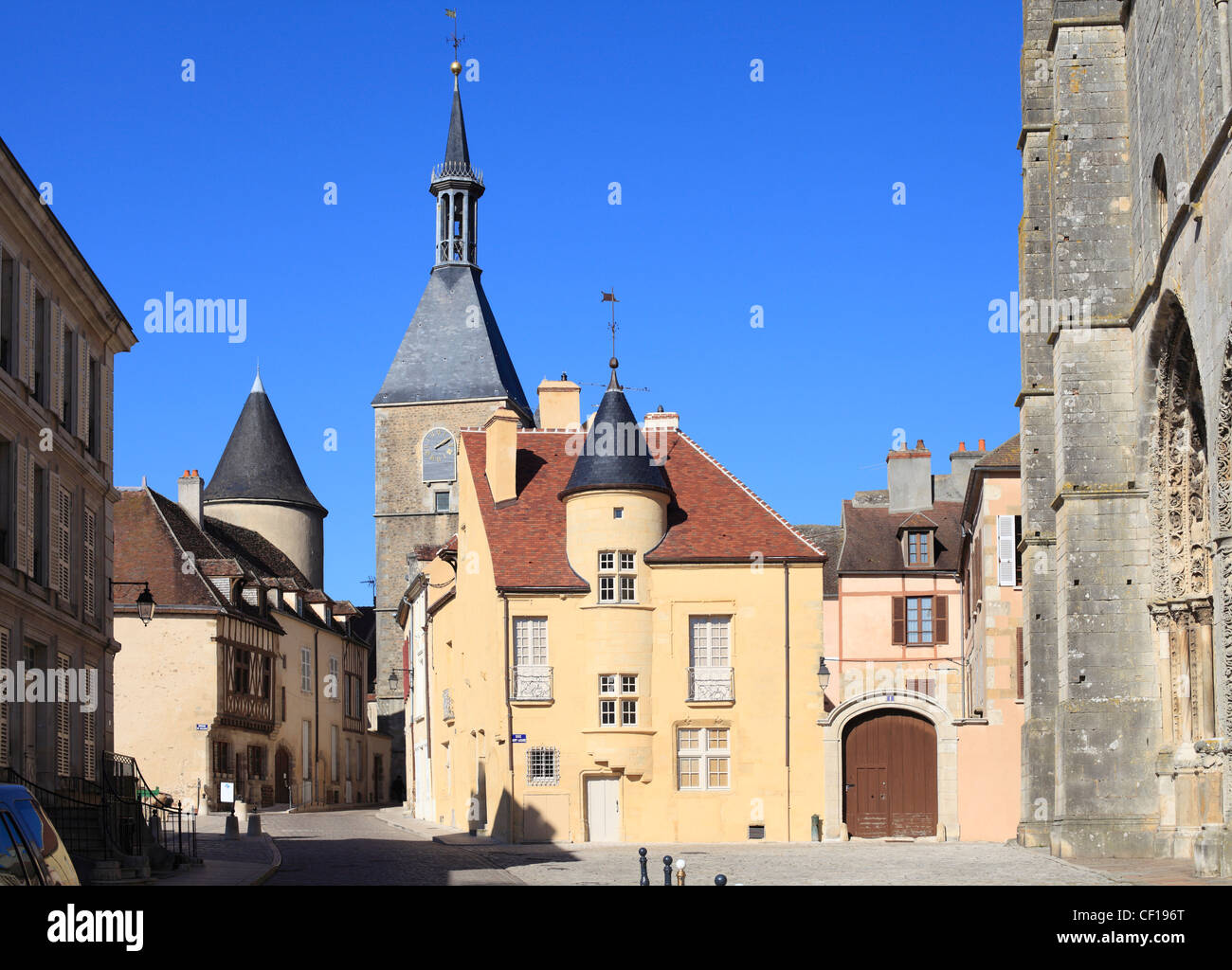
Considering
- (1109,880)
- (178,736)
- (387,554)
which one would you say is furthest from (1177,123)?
(387,554)

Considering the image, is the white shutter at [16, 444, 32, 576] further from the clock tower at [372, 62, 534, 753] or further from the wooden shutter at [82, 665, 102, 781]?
the clock tower at [372, 62, 534, 753]

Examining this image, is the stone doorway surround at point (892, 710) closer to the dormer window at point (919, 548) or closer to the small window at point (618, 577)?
the small window at point (618, 577)

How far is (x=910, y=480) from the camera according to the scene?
140ft

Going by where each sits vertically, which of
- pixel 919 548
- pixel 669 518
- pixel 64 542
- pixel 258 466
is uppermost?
pixel 258 466

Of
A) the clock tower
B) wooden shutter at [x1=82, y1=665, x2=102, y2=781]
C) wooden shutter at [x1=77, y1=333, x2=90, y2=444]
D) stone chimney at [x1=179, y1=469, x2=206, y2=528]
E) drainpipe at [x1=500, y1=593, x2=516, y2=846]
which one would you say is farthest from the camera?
the clock tower

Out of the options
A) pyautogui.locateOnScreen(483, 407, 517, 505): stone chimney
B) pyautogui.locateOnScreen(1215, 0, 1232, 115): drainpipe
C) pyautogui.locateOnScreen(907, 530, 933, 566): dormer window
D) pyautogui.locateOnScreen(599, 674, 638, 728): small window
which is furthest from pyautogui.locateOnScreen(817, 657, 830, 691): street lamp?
pyautogui.locateOnScreen(1215, 0, 1232, 115): drainpipe

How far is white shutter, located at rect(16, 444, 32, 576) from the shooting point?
19844mm


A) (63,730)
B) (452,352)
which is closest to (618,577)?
(63,730)

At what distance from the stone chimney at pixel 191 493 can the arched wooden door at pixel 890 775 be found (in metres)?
30.7

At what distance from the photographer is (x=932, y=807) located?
32375 mm

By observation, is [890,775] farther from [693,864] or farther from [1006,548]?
[693,864]

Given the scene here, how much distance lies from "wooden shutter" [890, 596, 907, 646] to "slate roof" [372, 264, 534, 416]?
1443 inches

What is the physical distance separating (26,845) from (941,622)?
3415 centimetres
